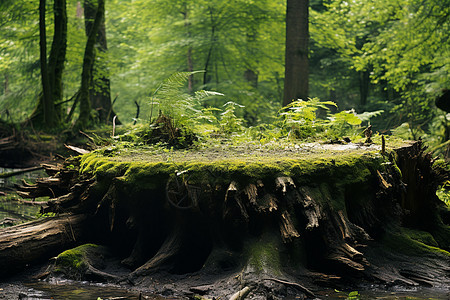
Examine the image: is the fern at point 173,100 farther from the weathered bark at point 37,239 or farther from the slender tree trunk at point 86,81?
the slender tree trunk at point 86,81

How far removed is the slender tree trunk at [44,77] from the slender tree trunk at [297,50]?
19.3ft

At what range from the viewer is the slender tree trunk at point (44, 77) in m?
10.8

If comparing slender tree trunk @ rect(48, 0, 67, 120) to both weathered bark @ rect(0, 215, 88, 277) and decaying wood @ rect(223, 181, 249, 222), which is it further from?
decaying wood @ rect(223, 181, 249, 222)

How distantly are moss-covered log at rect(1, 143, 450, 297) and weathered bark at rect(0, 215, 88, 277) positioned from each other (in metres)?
0.24

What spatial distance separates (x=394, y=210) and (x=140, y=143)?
3.21 meters

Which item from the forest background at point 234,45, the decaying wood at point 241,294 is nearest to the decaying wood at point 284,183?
the decaying wood at point 241,294

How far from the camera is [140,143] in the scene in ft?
19.2

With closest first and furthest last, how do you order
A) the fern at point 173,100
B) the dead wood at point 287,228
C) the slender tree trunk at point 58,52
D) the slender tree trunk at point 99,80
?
the dead wood at point 287,228
the fern at point 173,100
the slender tree trunk at point 58,52
the slender tree trunk at point 99,80

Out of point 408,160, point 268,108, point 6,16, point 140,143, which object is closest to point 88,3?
point 6,16

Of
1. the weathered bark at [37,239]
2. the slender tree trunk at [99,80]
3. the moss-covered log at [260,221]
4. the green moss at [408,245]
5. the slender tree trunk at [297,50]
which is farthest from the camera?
the slender tree trunk at [99,80]

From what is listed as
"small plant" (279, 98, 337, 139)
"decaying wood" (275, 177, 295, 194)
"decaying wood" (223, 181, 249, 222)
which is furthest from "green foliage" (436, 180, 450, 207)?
"decaying wood" (223, 181, 249, 222)

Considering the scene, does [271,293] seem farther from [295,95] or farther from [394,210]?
[295,95]

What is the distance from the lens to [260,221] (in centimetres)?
394

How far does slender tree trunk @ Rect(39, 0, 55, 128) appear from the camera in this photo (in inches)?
426
